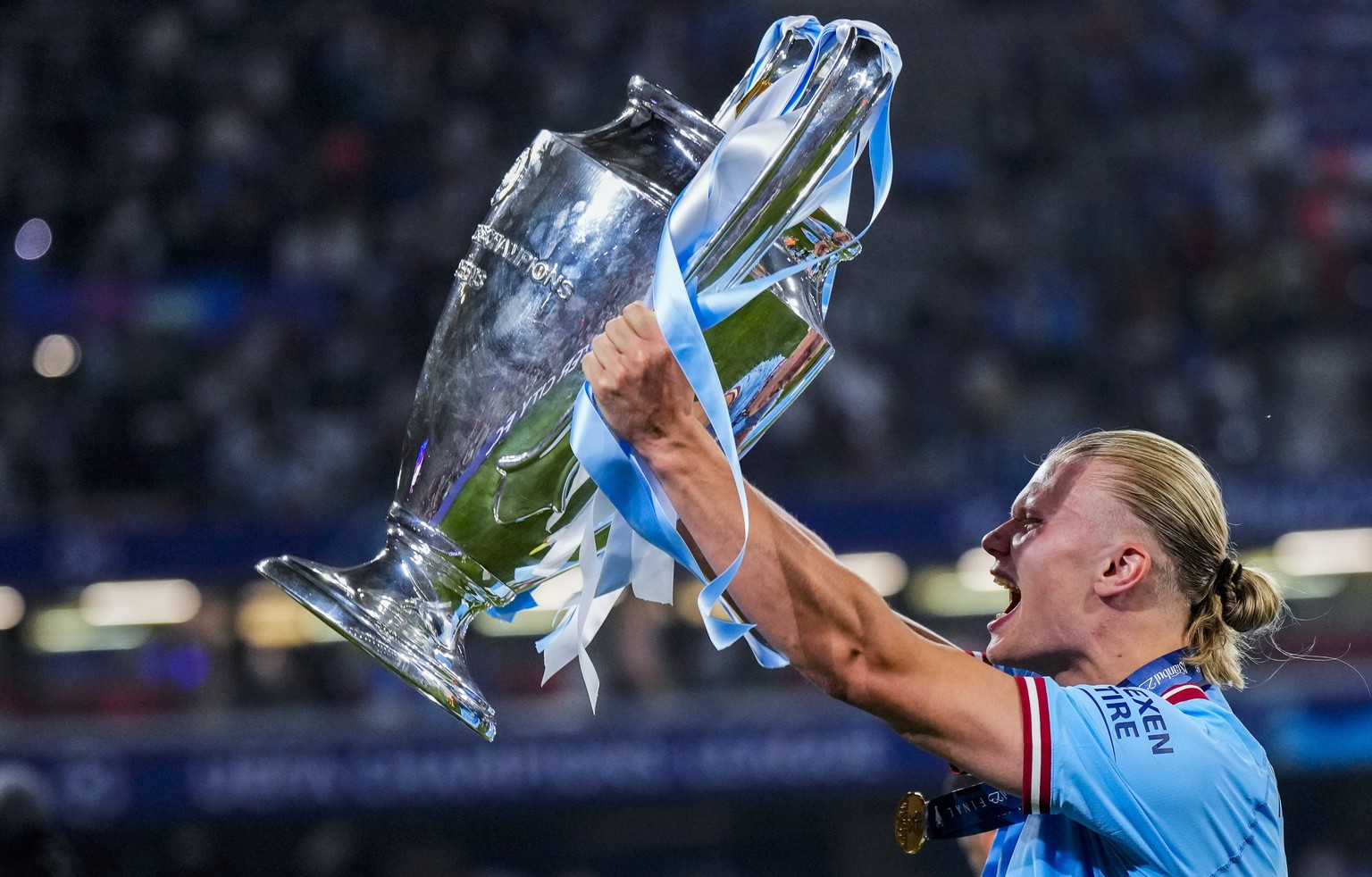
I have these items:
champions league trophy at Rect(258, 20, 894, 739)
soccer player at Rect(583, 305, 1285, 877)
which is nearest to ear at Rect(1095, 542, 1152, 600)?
soccer player at Rect(583, 305, 1285, 877)

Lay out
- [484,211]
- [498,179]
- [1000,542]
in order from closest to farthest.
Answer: [1000,542] → [484,211] → [498,179]

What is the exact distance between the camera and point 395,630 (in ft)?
5.03

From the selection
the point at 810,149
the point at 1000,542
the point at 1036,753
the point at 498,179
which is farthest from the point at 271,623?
the point at 810,149

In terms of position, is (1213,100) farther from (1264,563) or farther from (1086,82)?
(1264,563)

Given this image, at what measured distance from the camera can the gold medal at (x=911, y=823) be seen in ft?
6.49

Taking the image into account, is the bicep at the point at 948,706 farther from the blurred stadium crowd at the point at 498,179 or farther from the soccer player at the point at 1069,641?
the blurred stadium crowd at the point at 498,179

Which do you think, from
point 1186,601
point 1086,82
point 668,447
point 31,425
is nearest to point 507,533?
point 668,447

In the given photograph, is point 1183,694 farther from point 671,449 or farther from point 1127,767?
point 671,449

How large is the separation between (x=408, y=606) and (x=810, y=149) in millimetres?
609

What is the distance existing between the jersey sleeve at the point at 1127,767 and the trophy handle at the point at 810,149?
22.1 inches

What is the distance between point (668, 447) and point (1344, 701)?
291 inches

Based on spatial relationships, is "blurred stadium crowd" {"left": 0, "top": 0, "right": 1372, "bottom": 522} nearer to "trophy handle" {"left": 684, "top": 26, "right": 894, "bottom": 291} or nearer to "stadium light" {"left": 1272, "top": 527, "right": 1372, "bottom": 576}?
"stadium light" {"left": 1272, "top": 527, "right": 1372, "bottom": 576}

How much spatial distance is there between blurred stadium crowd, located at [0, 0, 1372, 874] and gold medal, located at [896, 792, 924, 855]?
5577mm

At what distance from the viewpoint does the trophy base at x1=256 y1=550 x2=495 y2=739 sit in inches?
58.2
